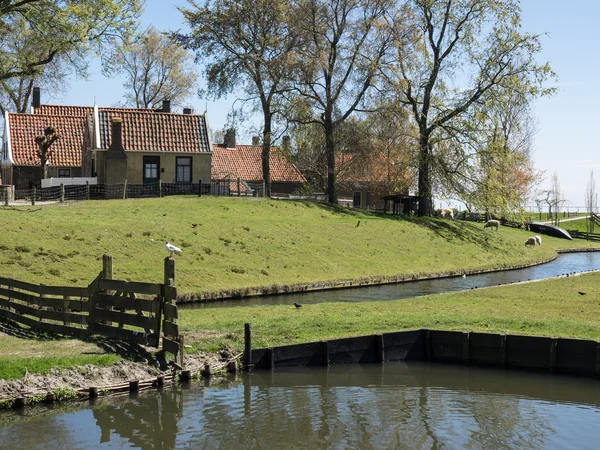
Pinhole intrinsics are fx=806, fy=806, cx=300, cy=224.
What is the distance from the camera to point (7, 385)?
628 inches

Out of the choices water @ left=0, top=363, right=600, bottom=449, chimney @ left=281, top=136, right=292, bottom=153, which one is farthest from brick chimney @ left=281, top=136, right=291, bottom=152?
water @ left=0, top=363, right=600, bottom=449

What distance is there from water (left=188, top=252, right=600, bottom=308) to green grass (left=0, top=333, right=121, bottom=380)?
12646mm

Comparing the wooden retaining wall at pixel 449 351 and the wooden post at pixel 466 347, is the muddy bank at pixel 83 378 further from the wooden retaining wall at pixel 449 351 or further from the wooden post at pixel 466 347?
the wooden post at pixel 466 347

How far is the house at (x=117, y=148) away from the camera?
188 feet

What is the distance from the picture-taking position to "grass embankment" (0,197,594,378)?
1341 inches

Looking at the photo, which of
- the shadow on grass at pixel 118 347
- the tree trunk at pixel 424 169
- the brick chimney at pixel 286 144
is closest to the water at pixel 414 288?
the shadow on grass at pixel 118 347

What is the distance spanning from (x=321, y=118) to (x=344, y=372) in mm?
44124

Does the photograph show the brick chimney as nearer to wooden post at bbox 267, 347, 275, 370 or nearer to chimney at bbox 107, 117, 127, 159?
chimney at bbox 107, 117, 127, 159

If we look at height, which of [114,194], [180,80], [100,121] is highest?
[180,80]

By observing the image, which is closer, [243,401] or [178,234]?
[243,401]

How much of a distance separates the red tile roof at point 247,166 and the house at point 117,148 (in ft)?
56.3

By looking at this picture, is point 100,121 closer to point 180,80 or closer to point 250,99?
point 250,99

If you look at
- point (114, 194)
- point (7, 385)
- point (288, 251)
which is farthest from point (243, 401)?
point (114, 194)

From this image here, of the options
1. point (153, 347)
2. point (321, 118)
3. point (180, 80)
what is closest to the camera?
point (153, 347)
